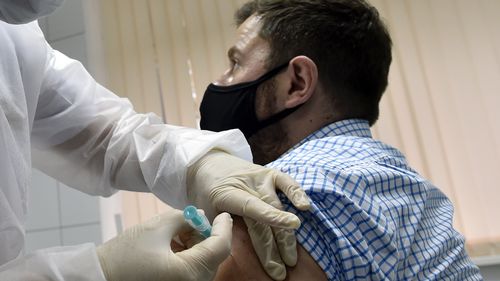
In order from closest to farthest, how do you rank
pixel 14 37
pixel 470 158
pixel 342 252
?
pixel 342 252 → pixel 14 37 → pixel 470 158

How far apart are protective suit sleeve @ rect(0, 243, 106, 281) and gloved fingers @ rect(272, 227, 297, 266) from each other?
11.6 inches

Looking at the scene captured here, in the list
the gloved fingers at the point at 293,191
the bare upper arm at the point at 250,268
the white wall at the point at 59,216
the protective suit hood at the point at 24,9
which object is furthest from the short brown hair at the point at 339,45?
the white wall at the point at 59,216

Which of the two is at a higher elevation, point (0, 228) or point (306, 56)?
point (306, 56)

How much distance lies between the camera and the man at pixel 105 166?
25.7 inches

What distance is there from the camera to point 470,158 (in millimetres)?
1904

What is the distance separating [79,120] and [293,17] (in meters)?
0.68

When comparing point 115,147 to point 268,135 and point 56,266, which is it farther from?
point 56,266

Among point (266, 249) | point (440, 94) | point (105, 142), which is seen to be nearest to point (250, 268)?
point (266, 249)

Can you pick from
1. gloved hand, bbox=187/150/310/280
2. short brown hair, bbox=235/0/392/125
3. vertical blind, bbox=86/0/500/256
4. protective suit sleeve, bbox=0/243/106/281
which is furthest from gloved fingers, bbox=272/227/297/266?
vertical blind, bbox=86/0/500/256

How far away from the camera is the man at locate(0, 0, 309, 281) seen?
25.7 inches

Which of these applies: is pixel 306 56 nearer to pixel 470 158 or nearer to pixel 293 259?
pixel 293 259

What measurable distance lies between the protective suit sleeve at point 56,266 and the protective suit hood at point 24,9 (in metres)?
0.40

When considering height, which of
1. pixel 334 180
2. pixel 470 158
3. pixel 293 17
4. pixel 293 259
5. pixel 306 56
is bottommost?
pixel 470 158

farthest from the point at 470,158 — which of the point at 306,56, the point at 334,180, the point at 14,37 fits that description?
the point at 14,37
